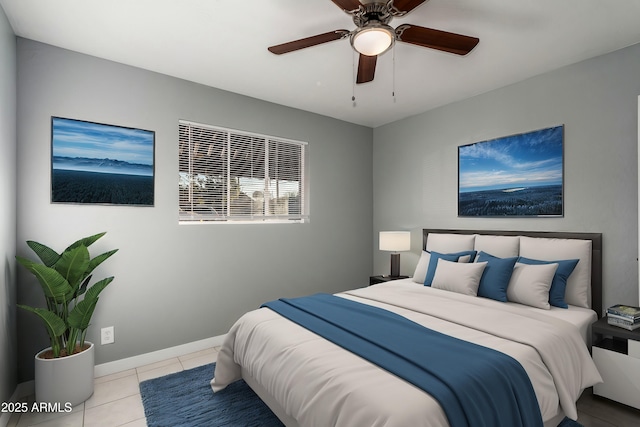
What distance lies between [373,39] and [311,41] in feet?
1.26

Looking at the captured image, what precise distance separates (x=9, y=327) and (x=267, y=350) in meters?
1.82

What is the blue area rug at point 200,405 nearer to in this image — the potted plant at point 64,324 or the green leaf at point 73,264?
the potted plant at point 64,324

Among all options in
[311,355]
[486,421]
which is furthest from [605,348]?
[311,355]

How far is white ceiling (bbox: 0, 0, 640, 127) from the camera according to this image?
2.13 metres

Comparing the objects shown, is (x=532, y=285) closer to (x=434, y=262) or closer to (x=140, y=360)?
(x=434, y=262)

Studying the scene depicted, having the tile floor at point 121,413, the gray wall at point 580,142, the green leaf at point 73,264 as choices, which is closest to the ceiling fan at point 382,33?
the gray wall at point 580,142

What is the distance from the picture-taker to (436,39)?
1950 millimetres

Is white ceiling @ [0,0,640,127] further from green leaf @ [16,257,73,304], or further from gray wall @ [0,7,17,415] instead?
green leaf @ [16,257,73,304]

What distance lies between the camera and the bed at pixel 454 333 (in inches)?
56.4

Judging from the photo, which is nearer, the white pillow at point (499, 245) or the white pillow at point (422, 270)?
the white pillow at point (499, 245)

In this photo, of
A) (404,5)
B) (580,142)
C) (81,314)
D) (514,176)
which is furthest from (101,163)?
(580,142)

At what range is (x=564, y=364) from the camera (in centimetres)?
192

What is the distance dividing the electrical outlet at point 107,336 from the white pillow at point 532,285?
3334mm

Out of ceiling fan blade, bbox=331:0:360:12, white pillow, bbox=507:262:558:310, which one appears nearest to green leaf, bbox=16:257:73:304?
ceiling fan blade, bbox=331:0:360:12
